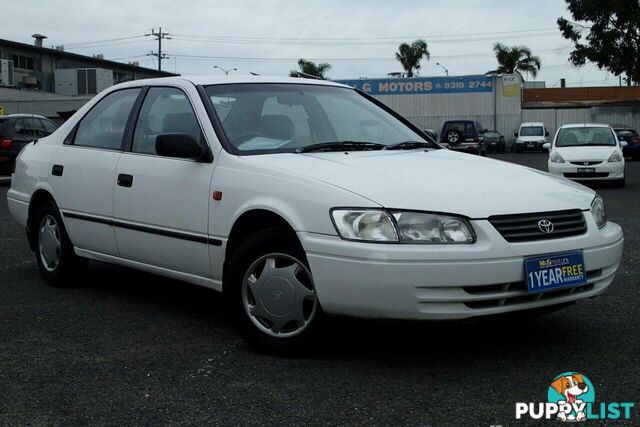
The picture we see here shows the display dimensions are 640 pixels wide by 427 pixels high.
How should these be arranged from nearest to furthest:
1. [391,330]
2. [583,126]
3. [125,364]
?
1. [125,364]
2. [391,330]
3. [583,126]

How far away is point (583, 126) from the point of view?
1969 centimetres

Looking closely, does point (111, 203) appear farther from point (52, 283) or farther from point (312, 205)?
point (312, 205)

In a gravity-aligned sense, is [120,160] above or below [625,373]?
above

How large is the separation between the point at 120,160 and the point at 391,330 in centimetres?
209

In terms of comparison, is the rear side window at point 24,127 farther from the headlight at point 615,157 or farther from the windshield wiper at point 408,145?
the windshield wiper at point 408,145

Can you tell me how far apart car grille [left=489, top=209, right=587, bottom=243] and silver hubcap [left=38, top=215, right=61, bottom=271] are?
360 cm

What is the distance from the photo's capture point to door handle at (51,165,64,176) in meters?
6.37

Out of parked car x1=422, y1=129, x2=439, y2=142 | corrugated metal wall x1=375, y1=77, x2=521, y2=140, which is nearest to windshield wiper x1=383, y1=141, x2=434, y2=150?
parked car x1=422, y1=129, x2=439, y2=142

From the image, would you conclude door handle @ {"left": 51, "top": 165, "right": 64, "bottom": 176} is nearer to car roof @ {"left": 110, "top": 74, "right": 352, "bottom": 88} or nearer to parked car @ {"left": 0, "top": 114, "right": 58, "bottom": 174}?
car roof @ {"left": 110, "top": 74, "right": 352, "bottom": 88}

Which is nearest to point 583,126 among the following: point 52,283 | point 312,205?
point 52,283

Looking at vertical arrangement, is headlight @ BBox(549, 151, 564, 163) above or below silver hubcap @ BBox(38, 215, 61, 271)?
above

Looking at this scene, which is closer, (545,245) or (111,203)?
(545,245)

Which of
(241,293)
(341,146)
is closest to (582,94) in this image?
(341,146)

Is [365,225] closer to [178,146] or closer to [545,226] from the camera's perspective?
[545,226]
